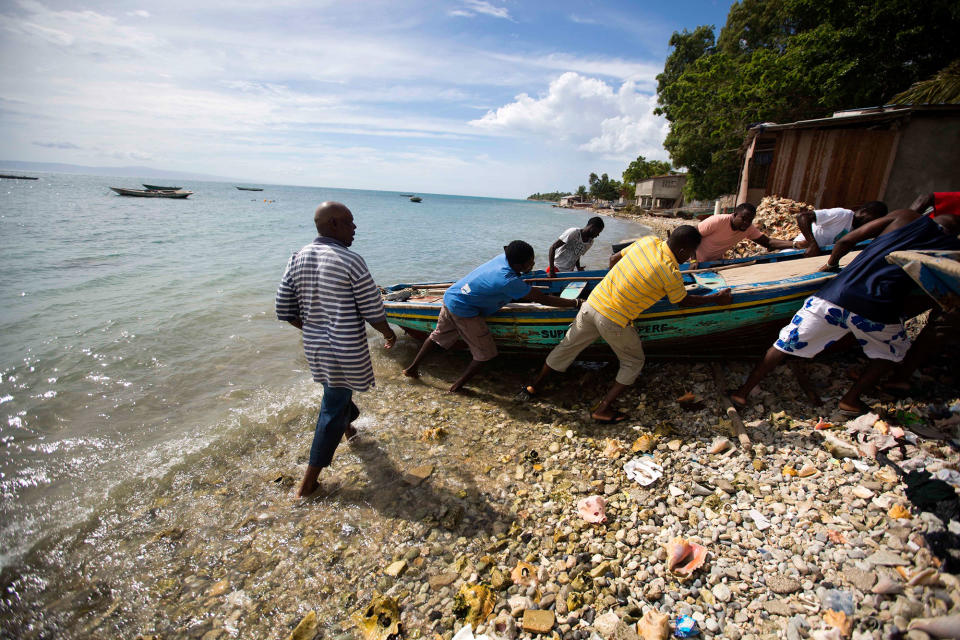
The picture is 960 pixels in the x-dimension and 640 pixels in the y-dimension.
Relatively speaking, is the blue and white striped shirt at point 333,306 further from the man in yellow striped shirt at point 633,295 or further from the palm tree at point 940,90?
the palm tree at point 940,90

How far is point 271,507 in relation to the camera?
3.65m

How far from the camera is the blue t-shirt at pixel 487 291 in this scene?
4.60 metres

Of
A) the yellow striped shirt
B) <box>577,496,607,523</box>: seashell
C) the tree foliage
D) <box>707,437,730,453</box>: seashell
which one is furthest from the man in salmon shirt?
the tree foliage

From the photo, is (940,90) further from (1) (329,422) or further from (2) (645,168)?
(2) (645,168)

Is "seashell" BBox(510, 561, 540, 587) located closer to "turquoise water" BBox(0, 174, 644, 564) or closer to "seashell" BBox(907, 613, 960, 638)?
"seashell" BBox(907, 613, 960, 638)

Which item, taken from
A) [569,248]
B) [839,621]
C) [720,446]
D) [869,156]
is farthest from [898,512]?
[869,156]

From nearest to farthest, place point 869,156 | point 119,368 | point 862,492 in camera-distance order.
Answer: point 862,492 → point 119,368 → point 869,156

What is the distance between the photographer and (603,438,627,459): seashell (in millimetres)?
3897

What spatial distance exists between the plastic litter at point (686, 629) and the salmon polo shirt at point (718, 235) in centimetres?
516

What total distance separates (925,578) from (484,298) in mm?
3793

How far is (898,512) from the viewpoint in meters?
2.63

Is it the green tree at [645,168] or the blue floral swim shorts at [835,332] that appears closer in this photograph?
the blue floral swim shorts at [835,332]

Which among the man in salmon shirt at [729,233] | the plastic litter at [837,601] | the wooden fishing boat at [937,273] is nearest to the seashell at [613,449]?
the plastic litter at [837,601]

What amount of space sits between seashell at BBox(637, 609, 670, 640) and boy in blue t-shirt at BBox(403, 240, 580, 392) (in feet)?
9.94
